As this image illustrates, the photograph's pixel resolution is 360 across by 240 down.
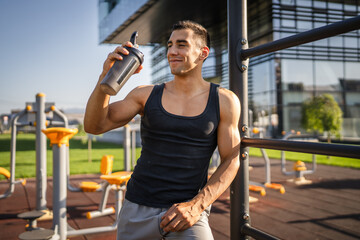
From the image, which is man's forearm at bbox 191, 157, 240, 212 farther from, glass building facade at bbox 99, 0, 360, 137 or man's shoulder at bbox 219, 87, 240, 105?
glass building facade at bbox 99, 0, 360, 137

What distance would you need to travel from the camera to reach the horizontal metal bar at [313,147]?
0.78m

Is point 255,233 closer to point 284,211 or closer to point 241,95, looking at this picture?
point 241,95

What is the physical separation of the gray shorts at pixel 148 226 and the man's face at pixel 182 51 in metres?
0.58

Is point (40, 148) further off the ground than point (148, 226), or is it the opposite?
point (40, 148)

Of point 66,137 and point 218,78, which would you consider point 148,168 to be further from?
point 218,78

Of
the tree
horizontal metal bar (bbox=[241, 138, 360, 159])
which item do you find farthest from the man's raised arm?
the tree

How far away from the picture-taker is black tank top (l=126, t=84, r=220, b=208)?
1119mm

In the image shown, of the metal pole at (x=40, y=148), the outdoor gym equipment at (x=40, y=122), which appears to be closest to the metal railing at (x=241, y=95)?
the outdoor gym equipment at (x=40, y=122)

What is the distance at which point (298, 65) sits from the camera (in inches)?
538

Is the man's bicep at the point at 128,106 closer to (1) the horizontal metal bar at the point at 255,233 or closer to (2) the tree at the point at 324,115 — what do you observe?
(1) the horizontal metal bar at the point at 255,233

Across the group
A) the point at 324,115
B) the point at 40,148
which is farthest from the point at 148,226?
the point at 324,115

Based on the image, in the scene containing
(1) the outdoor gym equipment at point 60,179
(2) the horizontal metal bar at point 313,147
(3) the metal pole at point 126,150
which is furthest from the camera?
(3) the metal pole at point 126,150

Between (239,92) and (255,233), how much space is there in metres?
→ 0.56

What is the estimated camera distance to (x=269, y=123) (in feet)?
45.1
